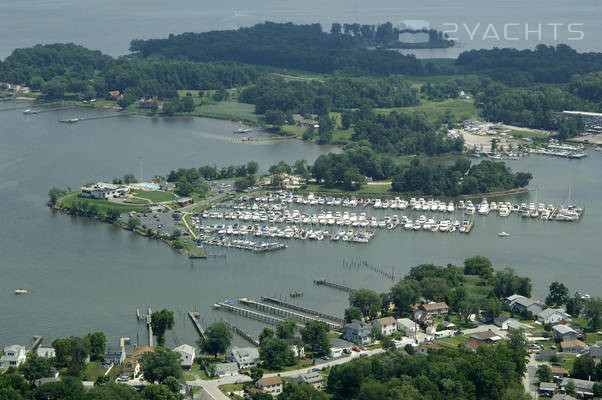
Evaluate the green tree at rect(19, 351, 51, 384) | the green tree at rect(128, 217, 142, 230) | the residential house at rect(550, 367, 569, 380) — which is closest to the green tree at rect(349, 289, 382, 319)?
the residential house at rect(550, 367, 569, 380)

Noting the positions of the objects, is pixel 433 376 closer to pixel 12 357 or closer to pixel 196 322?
pixel 196 322

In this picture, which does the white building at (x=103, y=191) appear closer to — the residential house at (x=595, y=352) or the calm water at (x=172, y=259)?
the calm water at (x=172, y=259)

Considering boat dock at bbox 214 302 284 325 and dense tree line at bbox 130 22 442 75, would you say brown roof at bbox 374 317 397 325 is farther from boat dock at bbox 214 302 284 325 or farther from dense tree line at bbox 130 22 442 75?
dense tree line at bbox 130 22 442 75

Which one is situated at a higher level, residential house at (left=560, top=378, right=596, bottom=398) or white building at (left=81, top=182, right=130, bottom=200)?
white building at (left=81, top=182, right=130, bottom=200)

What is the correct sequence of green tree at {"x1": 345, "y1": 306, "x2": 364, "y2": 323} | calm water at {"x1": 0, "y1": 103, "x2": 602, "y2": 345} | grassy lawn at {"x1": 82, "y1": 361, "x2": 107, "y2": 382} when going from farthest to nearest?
calm water at {"x1": 0, "y1": 103, "x2": 602, "y2": 345}
green tree at {"x1": 345, "y1": 306, "x2": 364, "y2": 323}
grassy lawn at {"x1": 82, "y1": 361, "x2": 107, "y2": 382}

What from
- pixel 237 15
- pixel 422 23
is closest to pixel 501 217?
pixel 422 23

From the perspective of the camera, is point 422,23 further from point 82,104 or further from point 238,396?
point 238,396

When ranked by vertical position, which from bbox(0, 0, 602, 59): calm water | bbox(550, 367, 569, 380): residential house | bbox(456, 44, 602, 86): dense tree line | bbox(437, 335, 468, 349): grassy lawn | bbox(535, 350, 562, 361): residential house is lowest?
bbox(550, 367, 569, 380): residential house
